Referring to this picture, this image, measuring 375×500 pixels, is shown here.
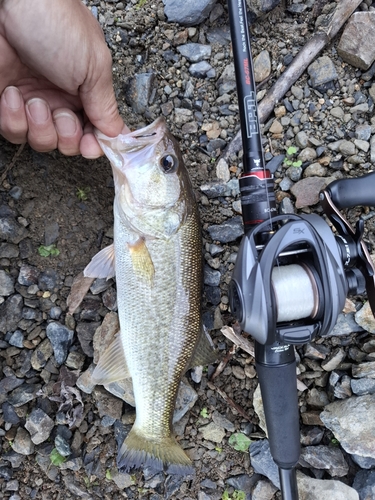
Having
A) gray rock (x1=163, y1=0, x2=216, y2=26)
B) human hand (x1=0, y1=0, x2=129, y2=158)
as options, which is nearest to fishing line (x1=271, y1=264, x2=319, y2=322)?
human hand (x1=0, y1=0, x2=129, y2=158)

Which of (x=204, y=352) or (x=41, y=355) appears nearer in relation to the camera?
Result: (x=204, y=352)

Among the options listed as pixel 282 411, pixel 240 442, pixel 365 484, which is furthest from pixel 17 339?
pixel 365 484

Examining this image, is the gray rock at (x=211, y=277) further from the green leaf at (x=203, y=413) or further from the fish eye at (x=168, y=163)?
the green leaf at (x=203, y=413)

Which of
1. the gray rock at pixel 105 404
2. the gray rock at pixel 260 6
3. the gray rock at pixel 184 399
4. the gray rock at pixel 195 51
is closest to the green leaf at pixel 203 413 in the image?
the gray rock at pixel 184 399

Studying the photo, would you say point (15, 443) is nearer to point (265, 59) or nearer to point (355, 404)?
point (355, 404)

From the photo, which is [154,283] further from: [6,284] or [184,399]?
[6,284]
